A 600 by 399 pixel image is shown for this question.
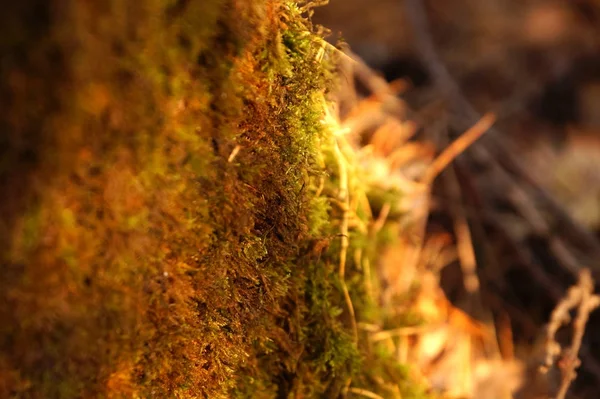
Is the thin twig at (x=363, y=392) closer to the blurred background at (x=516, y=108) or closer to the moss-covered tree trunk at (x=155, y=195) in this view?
the moss-covered tree trunk at (x=155, y=195)

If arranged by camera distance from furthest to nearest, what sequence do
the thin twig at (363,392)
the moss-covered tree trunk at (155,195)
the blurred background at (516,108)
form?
the blurred background at (516,108), the thin twig at (363,392), the moss-covered tree trunk at (155,195)

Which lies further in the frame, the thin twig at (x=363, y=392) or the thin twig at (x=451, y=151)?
the thin twig at (x=451, y=151)

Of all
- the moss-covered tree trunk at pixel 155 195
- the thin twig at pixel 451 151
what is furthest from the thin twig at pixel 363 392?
the thin twig at pixel 451 151

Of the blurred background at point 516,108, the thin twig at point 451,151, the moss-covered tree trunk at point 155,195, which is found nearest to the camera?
the moss-covered tree trunk at point 155,195

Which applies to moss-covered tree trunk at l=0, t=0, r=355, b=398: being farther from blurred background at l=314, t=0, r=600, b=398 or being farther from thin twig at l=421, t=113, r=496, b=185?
blurred background at l=314, t=0, r=600, b=398

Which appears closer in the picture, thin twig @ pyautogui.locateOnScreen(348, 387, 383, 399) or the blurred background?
thin twig @ pyautogui.locateOnScreen(348, 387, 383, 399)

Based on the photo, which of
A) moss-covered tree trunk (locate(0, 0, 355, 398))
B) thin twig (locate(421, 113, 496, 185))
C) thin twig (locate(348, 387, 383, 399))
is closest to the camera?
moss-covered tree trunk (locate(0, 0, 355, 398))

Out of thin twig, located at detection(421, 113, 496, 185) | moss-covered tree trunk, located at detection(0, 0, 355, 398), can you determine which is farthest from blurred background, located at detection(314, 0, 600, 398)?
moss-covered tree trunk, located at detection(0, 0, 355, 398)

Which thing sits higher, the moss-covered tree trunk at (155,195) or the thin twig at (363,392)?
the moss-covered tree trunk at (155,195)

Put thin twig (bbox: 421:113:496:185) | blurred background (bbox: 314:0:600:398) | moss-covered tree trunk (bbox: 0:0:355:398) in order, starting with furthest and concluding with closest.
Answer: blurred background (bbox: 314:0:600:398)
thin twig (bbox: 421:113:496:185)
moss-covered tree trunk (bbox: 0:0:355:398)

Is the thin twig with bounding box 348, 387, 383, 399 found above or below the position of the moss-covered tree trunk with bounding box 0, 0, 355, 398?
below
